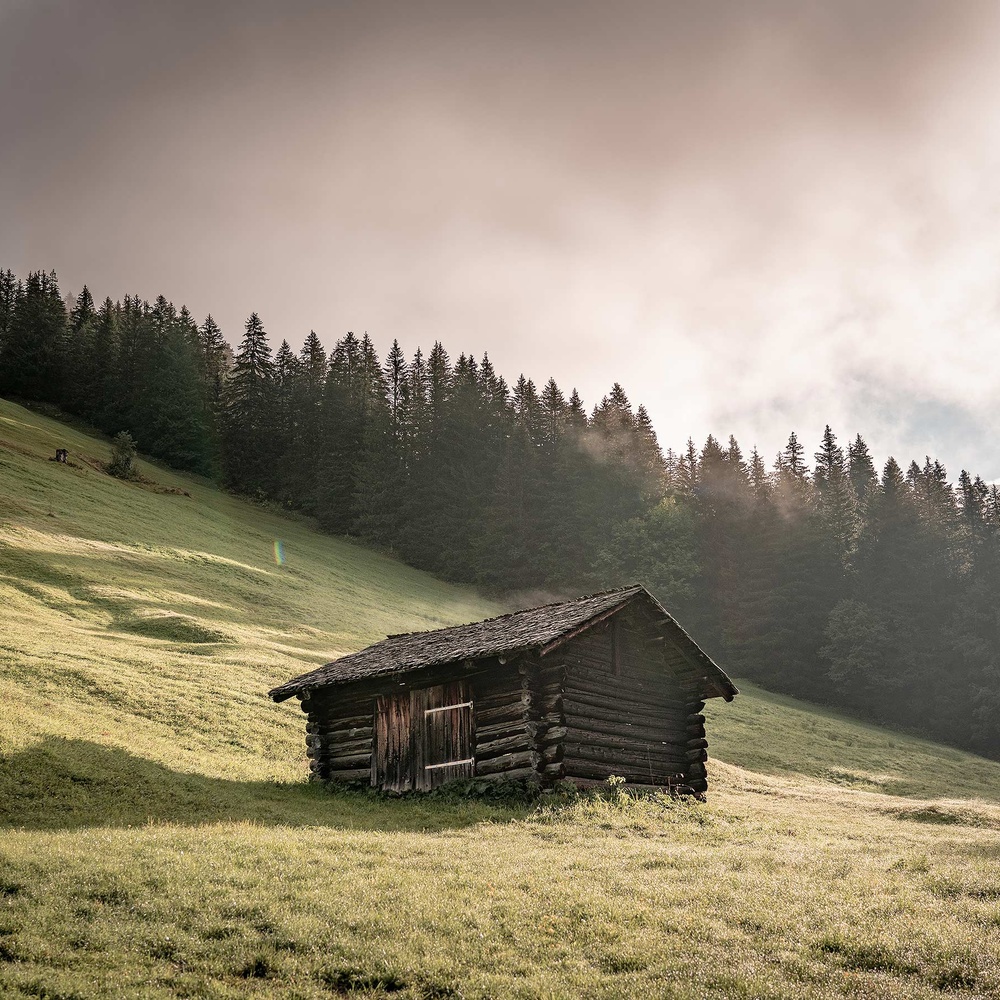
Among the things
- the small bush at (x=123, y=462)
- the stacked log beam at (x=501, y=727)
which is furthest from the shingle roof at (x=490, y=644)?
the small bush at (x=123, y=462)

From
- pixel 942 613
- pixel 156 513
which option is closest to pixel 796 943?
pixel 156 513

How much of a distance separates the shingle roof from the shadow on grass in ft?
11.7

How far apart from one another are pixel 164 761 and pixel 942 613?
67.9 meters

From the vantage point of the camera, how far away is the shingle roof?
2222 cm

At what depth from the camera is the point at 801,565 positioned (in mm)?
76250

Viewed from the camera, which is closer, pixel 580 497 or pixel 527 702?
pixel 527 702

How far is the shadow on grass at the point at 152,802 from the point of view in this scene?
16516mm

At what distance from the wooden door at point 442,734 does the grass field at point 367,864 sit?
4.31 ft

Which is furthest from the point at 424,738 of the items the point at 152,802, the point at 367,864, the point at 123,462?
the point at 123,462

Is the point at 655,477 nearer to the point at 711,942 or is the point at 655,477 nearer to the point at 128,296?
the point at 711,942

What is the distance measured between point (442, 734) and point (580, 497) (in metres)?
63.6

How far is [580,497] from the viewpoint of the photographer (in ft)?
281

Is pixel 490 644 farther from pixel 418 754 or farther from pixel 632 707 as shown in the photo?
pixel 632 707

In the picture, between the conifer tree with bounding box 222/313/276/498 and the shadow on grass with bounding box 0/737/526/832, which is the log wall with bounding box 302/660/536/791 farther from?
the conifer tree with bounding box 222/313/276/498
